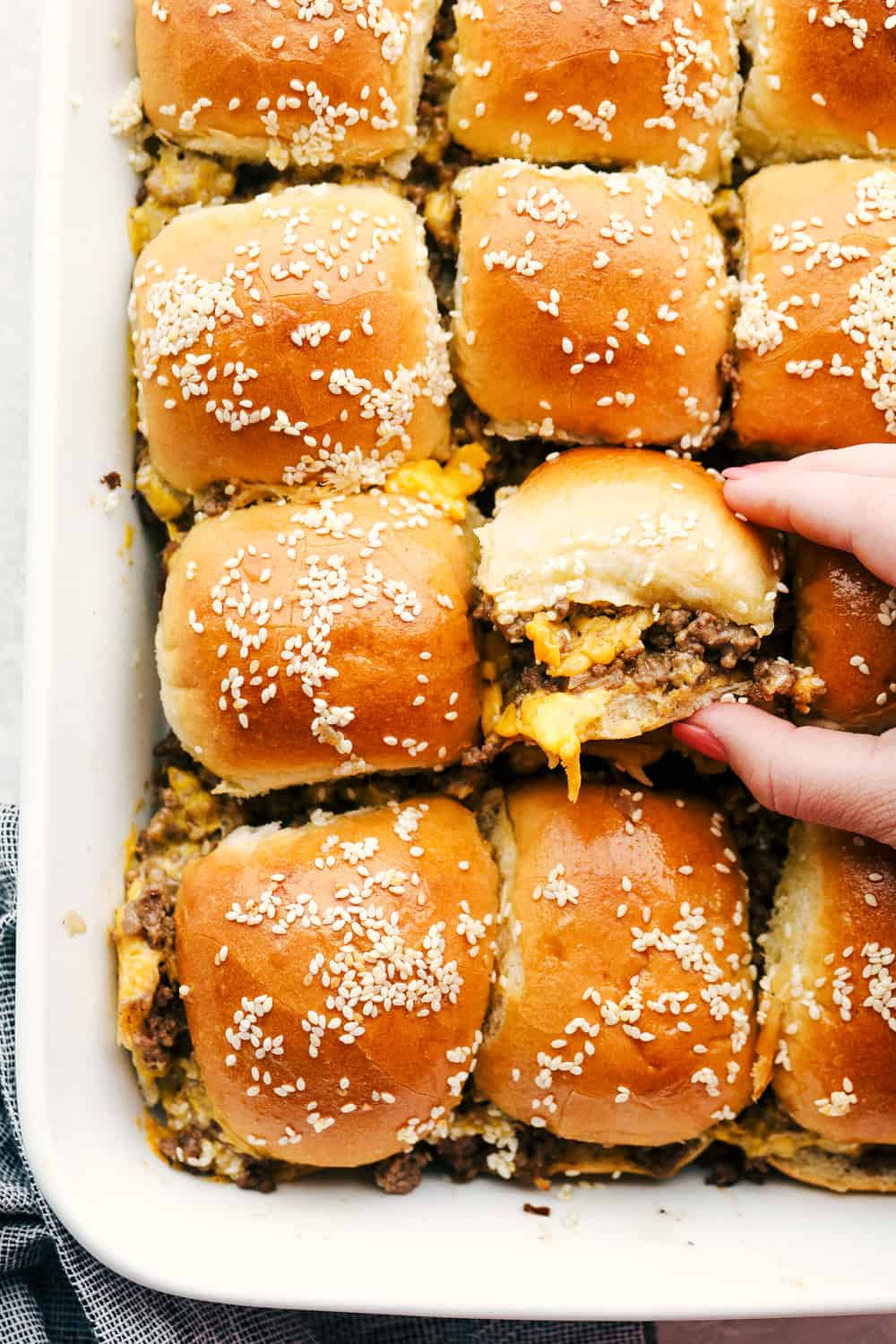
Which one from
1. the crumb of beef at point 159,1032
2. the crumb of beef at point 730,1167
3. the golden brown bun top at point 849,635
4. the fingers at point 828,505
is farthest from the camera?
the crumb of beef at point 730,1167

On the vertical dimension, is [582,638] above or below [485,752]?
above

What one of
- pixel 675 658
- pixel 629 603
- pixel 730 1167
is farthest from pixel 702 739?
pixel 730 1167

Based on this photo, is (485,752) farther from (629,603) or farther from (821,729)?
(821,729)

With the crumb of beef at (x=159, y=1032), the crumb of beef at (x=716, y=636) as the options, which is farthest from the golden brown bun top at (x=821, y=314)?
the crumb of beef at (x=159, y=1032)

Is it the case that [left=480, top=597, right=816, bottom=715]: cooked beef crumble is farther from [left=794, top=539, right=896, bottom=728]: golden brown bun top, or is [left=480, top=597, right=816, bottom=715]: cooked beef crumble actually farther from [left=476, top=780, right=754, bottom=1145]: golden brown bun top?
[left=476, top=780, right=754, bottom=1145]: golden brown bun top

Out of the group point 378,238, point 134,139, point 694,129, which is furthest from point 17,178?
point 694,129

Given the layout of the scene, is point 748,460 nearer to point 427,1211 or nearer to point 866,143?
point 866,143

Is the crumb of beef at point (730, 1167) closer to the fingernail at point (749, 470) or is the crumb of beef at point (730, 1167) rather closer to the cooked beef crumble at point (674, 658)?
the cooked beef crumble at point (674, 658)
